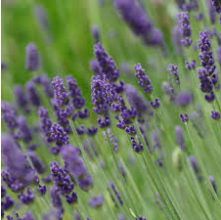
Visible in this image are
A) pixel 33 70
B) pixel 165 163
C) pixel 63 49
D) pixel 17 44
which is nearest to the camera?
pixel 165 163

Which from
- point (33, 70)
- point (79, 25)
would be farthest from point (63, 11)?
point (33, 70)

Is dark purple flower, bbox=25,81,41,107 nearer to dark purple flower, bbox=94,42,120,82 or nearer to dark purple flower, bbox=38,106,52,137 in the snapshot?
dark purple flower, bbox=38,106,52,137

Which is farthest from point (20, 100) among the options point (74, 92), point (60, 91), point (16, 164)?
point (16, 164)

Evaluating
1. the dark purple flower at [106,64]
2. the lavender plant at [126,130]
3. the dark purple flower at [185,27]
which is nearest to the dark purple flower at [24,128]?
the lavender plant at [126,130]

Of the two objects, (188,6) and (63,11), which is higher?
(63,11)

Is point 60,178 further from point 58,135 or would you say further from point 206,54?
point 206,54

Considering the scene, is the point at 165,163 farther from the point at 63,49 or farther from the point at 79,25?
the point at 79,25

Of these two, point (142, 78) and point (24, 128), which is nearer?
point (142, 78)
